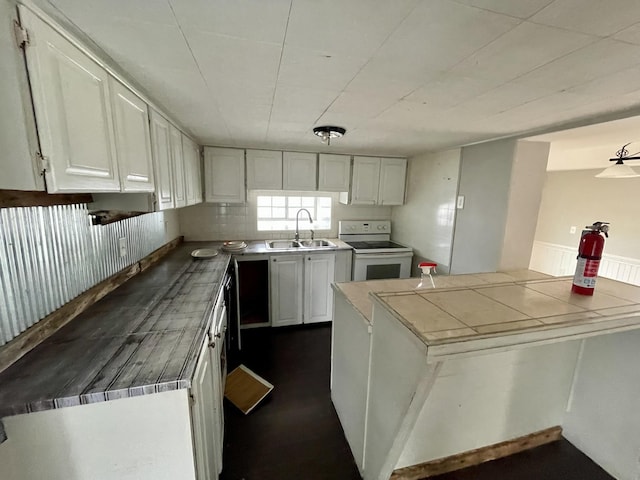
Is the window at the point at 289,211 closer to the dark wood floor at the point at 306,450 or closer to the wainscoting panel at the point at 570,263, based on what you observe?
the dark wood floor at the point at 306,450

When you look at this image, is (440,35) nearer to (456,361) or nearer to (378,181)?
(456,361)

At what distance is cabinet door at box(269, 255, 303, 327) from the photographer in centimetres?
294

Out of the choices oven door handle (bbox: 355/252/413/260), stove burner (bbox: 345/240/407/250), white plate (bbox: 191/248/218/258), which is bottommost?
oven door handle (bbox: 355/252/413/260)

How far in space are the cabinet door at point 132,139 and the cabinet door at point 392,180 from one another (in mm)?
2693

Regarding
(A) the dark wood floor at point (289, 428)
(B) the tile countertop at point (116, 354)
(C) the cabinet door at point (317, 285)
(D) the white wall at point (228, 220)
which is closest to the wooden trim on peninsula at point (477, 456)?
(A) the dark wood floor at point (289, 428)

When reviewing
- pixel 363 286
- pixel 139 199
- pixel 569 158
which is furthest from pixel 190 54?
pixel 569 158

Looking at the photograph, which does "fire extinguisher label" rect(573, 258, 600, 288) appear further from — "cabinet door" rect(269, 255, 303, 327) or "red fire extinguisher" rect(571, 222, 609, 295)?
"cabinet door" rect(269, 255, 303, 327)

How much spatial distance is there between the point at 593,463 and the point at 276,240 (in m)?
3.27

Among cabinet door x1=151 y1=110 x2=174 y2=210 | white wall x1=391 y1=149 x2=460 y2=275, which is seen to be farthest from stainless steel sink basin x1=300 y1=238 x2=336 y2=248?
cabinet door x1=151 y1=110 x2=174 y2=210

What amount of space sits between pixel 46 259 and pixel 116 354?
20.6 inches

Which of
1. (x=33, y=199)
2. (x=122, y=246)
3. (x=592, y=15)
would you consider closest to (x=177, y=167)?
(x=122, y=246)

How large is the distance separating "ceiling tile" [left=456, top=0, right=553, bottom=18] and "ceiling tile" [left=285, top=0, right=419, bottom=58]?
0.59 feet

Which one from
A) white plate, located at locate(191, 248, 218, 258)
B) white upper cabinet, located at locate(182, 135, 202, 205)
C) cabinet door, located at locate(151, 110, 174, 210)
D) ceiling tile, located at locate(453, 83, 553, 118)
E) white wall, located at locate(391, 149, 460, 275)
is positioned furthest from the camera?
white wall, located at locate(391, 149, 460, 275)

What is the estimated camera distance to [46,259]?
1087mm
